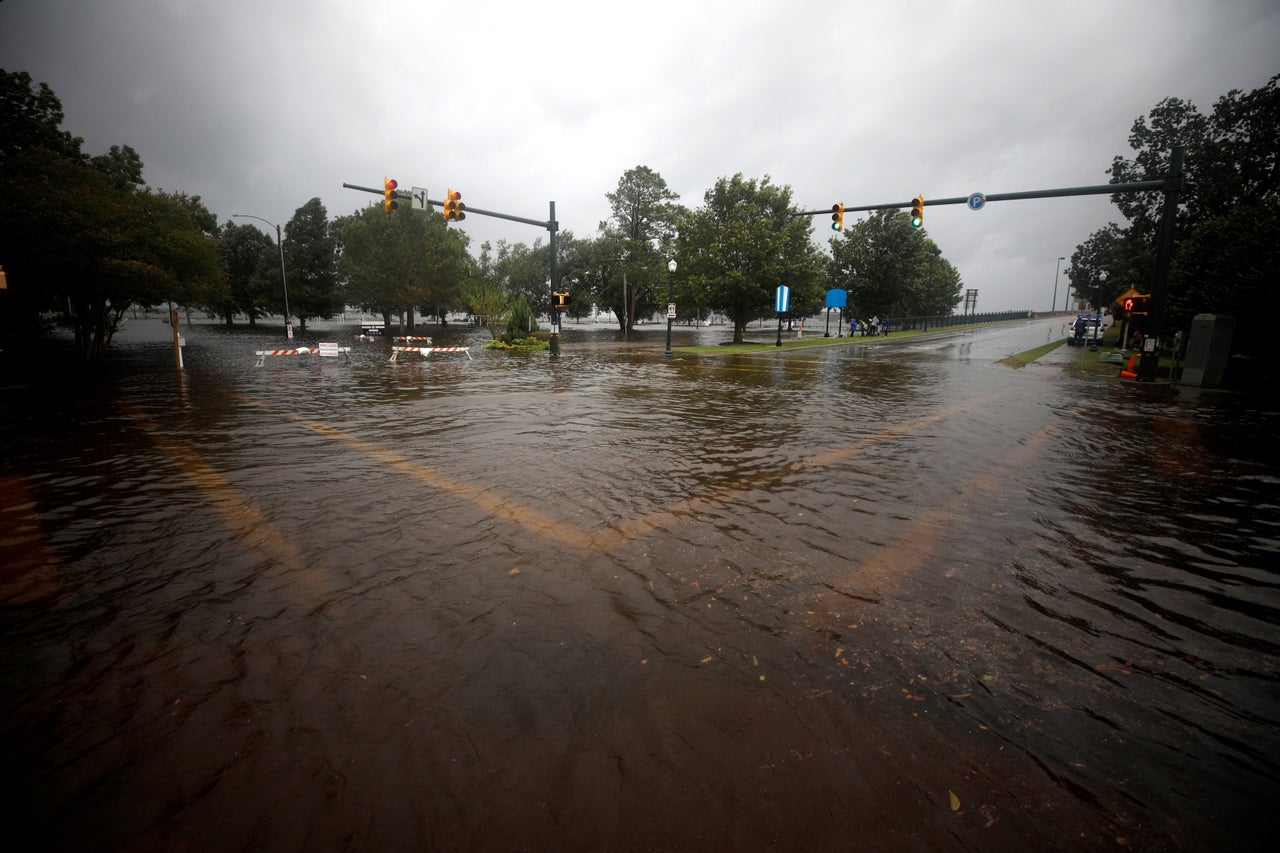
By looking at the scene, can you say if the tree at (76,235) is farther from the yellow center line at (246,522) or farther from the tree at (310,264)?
the tree at (310,264)

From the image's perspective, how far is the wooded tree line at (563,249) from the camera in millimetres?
16969

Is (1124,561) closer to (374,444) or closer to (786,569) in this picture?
(786,569)

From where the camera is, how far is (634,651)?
313 cm

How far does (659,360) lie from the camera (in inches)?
963

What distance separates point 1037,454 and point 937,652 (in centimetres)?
622

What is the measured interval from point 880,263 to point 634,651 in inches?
2250

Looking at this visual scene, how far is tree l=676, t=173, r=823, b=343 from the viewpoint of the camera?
33.5m

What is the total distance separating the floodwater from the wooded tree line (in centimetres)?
1598

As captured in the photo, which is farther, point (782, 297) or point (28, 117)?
point (782, 297)

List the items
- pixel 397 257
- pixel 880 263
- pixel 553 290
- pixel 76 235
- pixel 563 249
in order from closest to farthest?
pixel 76 235
pixel 553 290
pixel 397 257
pixel 880 263
pixel 563 249

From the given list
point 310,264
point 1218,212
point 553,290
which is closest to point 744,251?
point 553,290

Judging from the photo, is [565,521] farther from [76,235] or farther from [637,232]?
[637,232]

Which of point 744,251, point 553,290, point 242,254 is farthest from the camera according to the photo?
point 242,254

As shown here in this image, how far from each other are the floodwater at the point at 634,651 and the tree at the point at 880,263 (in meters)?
49.9
